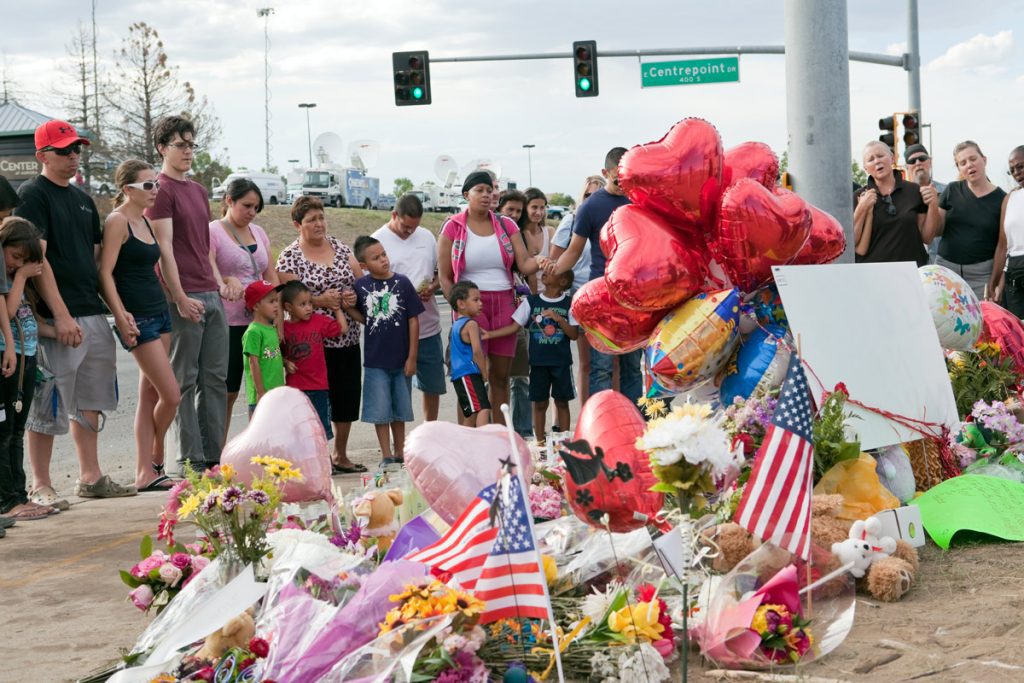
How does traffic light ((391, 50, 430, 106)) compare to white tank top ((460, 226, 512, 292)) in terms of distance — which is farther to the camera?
traffic light ((391, 50, 430, 106))

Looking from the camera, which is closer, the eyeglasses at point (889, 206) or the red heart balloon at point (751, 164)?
the red heart balloon at point (751, 164)

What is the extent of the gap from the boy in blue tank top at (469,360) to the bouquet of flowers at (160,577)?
3843 mm

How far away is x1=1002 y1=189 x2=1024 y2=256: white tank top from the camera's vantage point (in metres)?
9.45

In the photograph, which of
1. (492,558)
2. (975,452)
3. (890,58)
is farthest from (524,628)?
(890,58)

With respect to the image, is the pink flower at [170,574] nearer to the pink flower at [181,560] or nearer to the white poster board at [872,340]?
the pink flower at [181,560]

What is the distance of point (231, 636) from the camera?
399 centimetres

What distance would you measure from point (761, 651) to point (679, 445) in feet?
3.09

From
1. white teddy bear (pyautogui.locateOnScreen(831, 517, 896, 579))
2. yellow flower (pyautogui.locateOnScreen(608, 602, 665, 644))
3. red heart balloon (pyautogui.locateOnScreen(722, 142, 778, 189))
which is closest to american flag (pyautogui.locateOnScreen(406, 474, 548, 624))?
yellow flower (pyautogui.locateOnScreen(608, 602, 665, 644))

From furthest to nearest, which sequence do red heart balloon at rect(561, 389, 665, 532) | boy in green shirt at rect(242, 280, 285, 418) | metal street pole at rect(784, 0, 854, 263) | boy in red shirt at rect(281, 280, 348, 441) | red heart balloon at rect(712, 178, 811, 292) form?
boy in red shirt at rect(281, 280, 348, 441), metal street pole at rect(784, 0, 854, 263), boy in green shirt at rect(242, 280, 285, 418), red heart balloon at rect(712, 178, 811, 292), red heart balloon at rect(561, 389, 665, 532)

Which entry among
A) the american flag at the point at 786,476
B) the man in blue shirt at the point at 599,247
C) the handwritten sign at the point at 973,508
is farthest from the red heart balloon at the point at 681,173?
the man in blue shirt at the point at 599,247

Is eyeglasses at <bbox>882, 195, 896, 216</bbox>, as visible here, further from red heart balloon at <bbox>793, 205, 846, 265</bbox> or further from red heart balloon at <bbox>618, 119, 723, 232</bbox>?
red heart balloon at <bbox>618, 119, 723, 232</bbox>

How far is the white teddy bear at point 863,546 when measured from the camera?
484 cm

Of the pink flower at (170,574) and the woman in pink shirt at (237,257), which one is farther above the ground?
the woman in pink shirt at (237,257)

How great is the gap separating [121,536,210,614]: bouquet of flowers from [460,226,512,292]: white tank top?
4384mm
